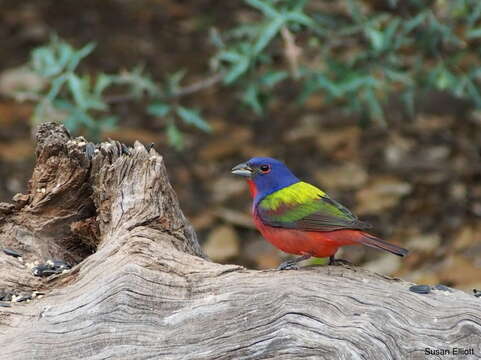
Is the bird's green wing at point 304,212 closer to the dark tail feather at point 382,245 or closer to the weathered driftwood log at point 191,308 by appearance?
the dark tail feather at point 382,245

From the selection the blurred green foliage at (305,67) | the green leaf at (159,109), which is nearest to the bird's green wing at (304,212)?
the blurred green foliage at (305,67)

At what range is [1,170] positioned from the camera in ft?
29.9

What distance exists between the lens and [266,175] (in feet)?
16.8

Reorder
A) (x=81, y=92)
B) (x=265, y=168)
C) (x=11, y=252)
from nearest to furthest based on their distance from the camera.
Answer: (x=11, y=252)
(x=265, y=168)
(x=81, y=92)

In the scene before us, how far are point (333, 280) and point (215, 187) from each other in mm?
4626

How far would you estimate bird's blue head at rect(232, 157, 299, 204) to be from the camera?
16.7 feet

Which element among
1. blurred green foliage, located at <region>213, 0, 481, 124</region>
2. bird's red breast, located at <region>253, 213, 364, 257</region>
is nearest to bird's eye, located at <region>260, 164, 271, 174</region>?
bird's red breast, located at <region>253, 213, 364, 257</region>

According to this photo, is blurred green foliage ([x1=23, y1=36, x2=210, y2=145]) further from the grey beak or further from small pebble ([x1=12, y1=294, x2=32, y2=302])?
small pebble ([x1=12, y1=294, x2=32, y2=302])

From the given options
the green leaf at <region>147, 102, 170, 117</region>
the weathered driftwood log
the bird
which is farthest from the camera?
the green leaf at <region>147, 102, 170, 117</region>

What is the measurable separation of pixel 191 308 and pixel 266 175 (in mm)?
1070

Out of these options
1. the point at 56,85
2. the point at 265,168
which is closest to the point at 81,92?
the point at 56,85

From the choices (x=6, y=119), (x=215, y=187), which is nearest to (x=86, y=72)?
(x=6, y=119)

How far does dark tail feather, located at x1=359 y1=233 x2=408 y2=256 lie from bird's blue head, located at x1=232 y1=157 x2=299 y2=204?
2.02 ft

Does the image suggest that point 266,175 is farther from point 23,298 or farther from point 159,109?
point 159,109
